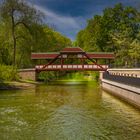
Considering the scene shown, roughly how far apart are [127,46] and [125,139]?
207 feet

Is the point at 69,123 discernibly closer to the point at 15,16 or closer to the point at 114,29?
the point at 15,16

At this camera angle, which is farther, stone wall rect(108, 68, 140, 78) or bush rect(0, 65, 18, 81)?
bush rect(0, 65, 18, 81)

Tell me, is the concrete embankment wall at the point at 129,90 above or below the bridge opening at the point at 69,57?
below

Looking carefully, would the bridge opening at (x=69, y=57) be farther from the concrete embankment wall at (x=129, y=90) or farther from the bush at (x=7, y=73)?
the concrete embankment wall at (x=129, y=90)

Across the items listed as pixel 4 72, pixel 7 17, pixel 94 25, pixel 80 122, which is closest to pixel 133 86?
pixel 80 122

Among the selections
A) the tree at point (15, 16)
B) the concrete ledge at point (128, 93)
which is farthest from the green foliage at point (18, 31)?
the concrete ledge at point (128, 93)

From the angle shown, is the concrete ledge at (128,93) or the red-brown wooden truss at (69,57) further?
the red-brown wooden truss at (69,57)

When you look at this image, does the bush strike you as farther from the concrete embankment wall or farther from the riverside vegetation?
the concrete embankment wall

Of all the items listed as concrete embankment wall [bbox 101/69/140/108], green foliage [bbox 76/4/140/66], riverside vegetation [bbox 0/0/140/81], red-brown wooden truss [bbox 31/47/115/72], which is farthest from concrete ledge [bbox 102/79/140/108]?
green foliage [bbox 76/4/140/66]

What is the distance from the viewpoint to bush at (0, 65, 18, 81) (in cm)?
5173

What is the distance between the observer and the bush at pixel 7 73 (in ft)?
170

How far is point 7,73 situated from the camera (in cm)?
5362

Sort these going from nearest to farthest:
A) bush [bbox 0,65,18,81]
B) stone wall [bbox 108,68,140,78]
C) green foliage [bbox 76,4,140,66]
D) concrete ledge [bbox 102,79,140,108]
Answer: concrete ledge [bbox 102,79,140,108], stone wall [bbox 108,68,140,78], bush [bbox 0,65,18,81], green foliage [bbox 76,4,140,66]

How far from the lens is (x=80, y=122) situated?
20.8 meters
